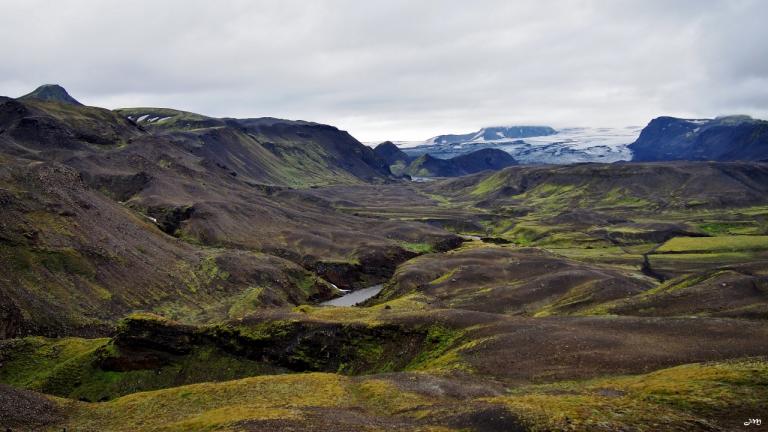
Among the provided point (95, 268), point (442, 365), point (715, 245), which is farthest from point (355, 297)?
point (715, 245)

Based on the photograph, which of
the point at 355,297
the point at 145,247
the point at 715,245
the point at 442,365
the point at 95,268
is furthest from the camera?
the point at 715,245

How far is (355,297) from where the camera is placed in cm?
14138

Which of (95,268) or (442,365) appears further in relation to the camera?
(95,268)

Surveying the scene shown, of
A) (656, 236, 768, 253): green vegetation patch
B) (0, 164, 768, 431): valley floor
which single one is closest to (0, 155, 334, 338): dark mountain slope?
(0, 164, 768, 431): valley floor

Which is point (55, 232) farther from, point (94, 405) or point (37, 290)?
point (94, 405)

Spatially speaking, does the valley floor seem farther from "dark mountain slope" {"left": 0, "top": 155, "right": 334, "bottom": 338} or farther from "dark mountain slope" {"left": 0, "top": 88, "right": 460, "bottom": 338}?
"dark mountain slope" {"left": 0, "top": 88, "right": 460, "bottom": 338}

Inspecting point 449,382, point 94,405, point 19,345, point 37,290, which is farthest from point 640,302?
point 37,290

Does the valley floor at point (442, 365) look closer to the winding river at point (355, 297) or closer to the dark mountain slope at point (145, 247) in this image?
the dark mountain slope at point (145, 247)

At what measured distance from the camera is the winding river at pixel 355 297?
136 meters

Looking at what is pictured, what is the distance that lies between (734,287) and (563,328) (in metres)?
34.8

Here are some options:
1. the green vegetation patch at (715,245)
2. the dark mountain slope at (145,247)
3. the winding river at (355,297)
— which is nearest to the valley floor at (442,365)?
the dark mountain slope at (145,247)

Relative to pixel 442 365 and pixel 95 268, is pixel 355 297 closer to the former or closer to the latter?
pixel 95 268

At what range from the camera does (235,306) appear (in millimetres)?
117562

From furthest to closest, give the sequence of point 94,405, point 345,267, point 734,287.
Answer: point 345,267
point 734,287
point 94,405
